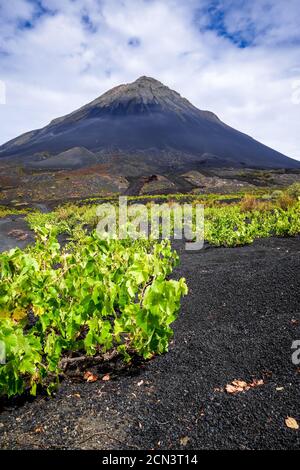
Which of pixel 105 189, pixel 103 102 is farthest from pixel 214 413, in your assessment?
pixel 103 102

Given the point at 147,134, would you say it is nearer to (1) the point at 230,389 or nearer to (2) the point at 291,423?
(1) the point at 230,389

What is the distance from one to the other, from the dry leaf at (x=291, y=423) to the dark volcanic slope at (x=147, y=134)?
71.3 m

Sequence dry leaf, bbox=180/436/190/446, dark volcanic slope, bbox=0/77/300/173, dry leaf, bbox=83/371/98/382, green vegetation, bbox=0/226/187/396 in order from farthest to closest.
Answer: dark volcanic slope, bbox=0/77/300/173 → dry leaf, bbox=83/371/98/382 → green vegetation, bbox=0/226/187/396 → dry leaf, bbox=180/436/190/446

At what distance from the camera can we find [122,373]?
3545 mm

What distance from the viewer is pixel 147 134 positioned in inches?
4995

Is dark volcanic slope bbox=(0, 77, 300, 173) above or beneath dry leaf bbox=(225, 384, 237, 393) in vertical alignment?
above

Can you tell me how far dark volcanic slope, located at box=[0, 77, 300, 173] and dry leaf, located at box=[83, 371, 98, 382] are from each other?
70.0 meters

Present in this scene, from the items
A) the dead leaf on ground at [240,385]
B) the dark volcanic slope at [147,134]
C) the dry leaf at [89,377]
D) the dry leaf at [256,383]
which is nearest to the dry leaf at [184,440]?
the dead leaf on ground at [240,385]

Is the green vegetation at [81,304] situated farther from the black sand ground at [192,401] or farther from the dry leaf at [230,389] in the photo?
the dry leaf at [230,389]

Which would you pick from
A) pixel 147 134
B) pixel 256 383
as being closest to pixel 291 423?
pixel 256 383

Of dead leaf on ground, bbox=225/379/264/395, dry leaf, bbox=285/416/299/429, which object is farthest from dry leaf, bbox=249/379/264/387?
dry leaf, bbox=285/416/299/429

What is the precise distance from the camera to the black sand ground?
257 centimetres

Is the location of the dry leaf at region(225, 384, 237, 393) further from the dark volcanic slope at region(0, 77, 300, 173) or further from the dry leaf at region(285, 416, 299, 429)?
the dark volcanic slope at region(0, 77, 300, 173)
